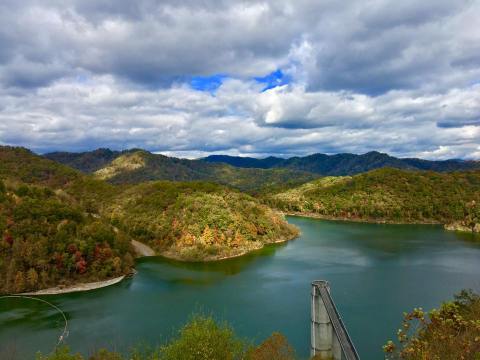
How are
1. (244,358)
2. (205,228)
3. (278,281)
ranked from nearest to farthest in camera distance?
(244,358) → (278,281) → (205,228)

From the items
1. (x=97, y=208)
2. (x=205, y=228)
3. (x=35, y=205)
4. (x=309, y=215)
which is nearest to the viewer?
(x=35, y=205)

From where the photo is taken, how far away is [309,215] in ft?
498

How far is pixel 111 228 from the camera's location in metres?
76.8

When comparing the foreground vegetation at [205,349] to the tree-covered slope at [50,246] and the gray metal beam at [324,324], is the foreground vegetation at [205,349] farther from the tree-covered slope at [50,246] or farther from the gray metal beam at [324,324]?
the tree-covered slope at [50,246]

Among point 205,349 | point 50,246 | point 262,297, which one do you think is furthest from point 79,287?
point 205,349

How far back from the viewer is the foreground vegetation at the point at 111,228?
5828 centimetres

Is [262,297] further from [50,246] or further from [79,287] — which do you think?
[50,246]

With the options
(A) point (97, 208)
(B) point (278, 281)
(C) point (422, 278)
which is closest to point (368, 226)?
(C) point (422, 278)

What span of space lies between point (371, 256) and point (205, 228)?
35.8m

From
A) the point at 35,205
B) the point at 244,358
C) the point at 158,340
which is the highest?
the point at 35,205

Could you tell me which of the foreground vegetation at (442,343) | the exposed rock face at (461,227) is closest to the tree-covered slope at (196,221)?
the exposed rock face at (461,227)

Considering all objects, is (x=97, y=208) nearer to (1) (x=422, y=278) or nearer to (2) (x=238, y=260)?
(2) (x=238, y=260)

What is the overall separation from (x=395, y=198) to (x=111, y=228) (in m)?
104

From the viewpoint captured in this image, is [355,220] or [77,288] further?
[355,220]
